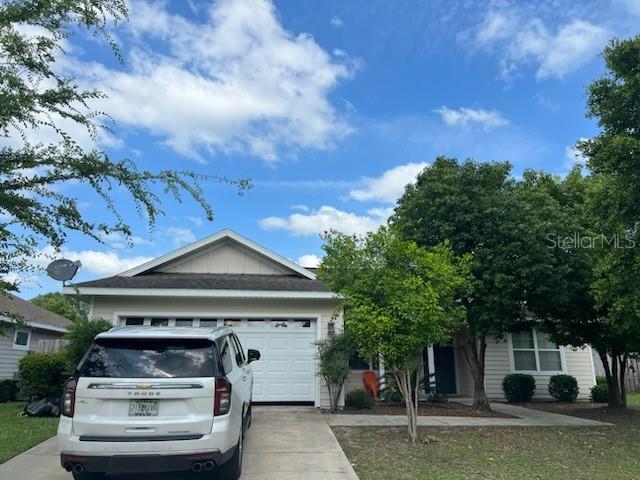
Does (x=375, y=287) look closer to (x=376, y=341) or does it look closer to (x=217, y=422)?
(x=376, y=341)

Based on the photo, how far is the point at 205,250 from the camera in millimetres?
14234

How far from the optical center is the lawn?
6.02 meters

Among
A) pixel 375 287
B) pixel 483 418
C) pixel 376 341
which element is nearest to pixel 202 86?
pixel 375 287

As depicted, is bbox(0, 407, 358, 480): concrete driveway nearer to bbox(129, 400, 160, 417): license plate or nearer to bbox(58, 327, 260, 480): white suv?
bbox(58, 327, 260, 480): white suv

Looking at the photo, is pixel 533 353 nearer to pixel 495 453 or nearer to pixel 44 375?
pixel 495 453

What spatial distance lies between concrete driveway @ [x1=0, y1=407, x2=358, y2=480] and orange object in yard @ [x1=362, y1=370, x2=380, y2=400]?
508 cm

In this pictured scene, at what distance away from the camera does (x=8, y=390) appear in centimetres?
1367

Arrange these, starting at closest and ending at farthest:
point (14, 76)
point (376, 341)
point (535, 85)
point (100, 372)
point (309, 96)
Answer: point (14, 76)
point (100, 372)
point (376, 341)
point (535, 85)
point (309, 96)

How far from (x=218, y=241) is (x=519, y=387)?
11.7 meters

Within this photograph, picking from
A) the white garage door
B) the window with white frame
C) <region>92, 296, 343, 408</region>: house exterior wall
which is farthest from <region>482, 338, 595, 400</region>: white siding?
the white garage door

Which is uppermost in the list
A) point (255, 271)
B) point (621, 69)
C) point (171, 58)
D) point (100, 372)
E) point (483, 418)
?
point (171, 58)

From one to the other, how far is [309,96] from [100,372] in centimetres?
1120

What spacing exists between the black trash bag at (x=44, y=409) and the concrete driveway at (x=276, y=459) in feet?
10.5

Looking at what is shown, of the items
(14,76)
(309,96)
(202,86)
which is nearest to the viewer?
(14,76)
